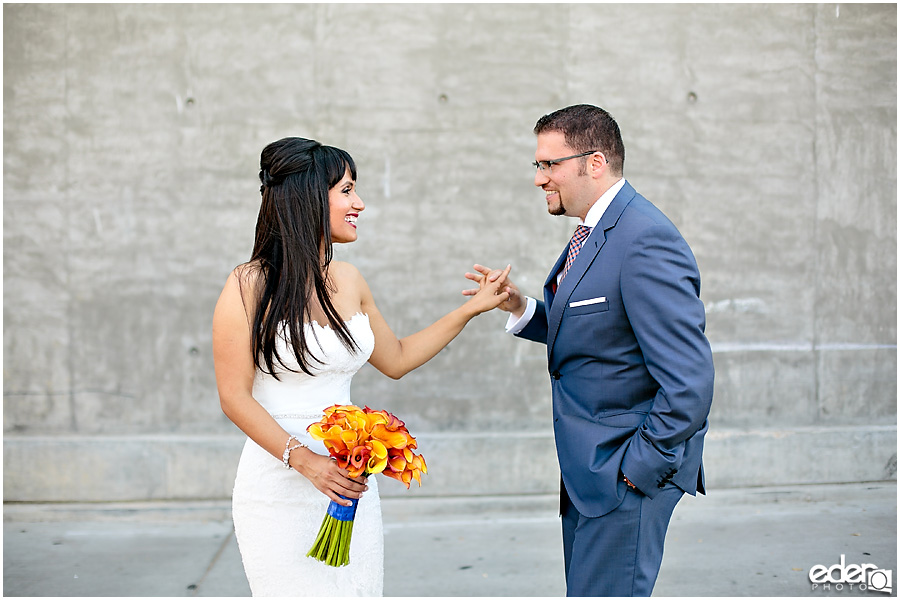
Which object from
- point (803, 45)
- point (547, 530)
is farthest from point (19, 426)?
point (803, 45)

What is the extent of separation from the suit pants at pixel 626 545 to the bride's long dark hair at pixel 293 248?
0.98m

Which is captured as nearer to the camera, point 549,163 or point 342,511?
point 342,511

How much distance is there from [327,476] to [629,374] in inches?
37.3

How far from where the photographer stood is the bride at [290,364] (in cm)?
257

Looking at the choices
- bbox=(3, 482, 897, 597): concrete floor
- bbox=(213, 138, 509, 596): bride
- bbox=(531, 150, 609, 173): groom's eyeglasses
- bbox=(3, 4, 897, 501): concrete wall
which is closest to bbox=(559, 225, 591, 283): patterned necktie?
bbox=(531, 150, 609, 173): groom's eyeglasses

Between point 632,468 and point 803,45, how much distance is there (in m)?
4.35

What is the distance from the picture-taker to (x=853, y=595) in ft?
13.5

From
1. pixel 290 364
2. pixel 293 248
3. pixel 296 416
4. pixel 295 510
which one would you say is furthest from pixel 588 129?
pixel 295 510

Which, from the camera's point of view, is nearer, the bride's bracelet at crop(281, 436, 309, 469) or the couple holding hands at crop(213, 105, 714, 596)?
the couple holding hands at crop(213, 105, 714, 596)

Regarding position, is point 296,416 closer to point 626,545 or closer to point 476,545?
point 626,545

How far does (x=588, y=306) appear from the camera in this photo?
255 centimetres

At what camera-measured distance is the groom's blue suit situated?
2377 mm

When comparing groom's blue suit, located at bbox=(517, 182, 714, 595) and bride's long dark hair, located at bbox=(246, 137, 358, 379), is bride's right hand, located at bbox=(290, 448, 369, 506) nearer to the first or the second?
bride's long dark hair, located at bbox=(246, 137, 358, 379)

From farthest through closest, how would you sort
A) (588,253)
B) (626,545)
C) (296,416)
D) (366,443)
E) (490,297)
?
(490,297)
(296,416)
(588,253)
(626,545)
(366,443)
